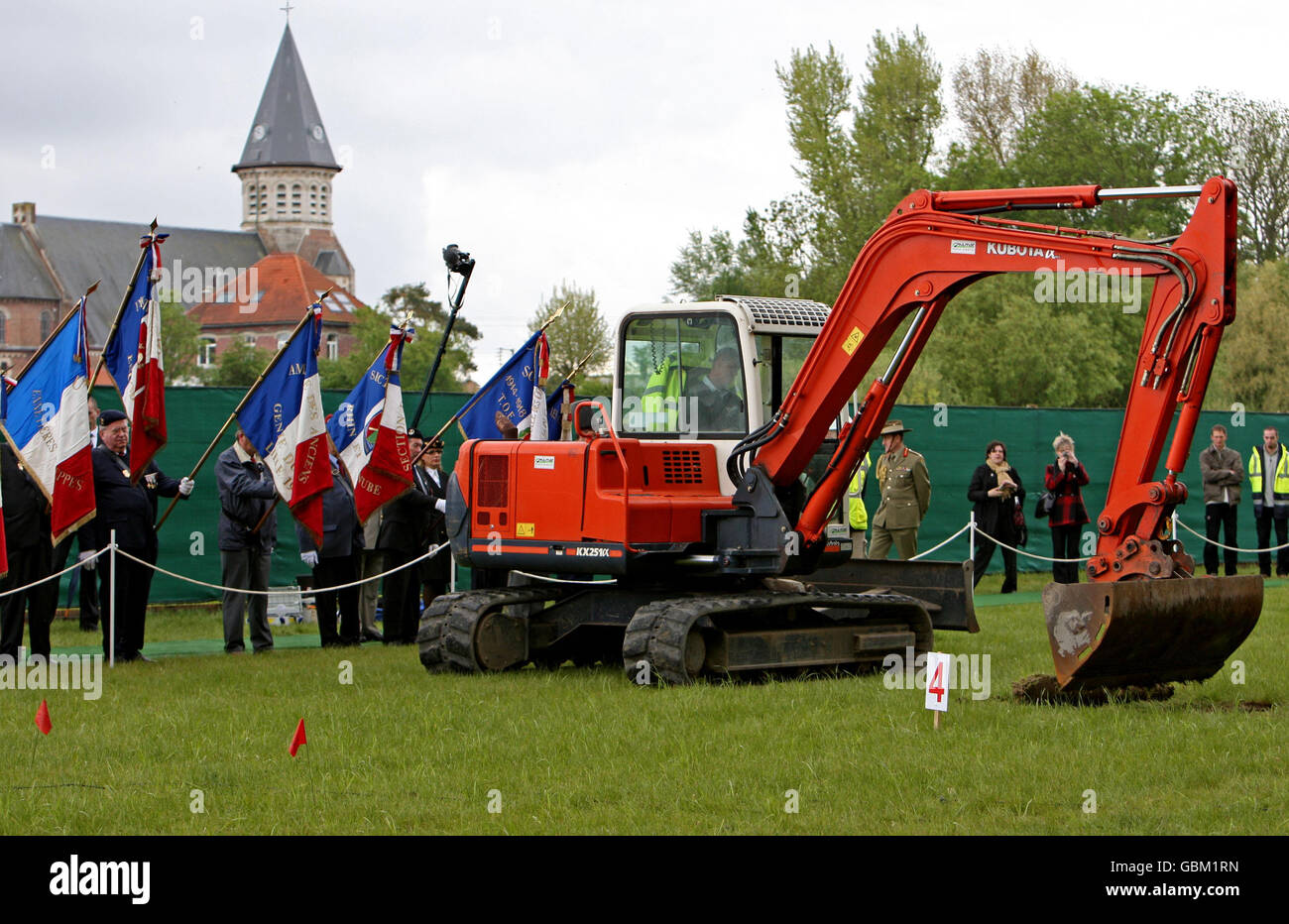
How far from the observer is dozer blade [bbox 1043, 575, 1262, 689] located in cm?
981

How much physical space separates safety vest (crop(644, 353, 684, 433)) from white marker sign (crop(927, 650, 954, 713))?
3.87 meters

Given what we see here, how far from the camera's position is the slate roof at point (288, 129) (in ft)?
443

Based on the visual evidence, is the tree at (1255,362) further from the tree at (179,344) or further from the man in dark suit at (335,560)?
the tree at (179,344)

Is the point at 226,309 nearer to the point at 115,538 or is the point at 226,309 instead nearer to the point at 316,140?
the point at 316,140

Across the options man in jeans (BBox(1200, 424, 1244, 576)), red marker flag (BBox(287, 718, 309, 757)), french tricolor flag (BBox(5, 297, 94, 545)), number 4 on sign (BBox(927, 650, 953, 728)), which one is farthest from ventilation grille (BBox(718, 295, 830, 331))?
man in jeans (BBox(1200, 424, 1244, 576))

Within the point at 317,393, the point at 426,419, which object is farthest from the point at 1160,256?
the point at 426,419

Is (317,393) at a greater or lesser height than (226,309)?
lesser

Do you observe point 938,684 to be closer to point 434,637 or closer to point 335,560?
point 434,637

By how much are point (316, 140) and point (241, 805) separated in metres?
137

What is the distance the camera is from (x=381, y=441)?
48.4ft

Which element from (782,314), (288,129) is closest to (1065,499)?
(782,314)

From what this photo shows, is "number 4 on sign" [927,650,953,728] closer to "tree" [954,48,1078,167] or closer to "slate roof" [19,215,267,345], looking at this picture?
"tree" [954,48,1078,167]

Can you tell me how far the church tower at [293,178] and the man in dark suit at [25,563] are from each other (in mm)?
127150

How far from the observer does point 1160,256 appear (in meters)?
10.1
